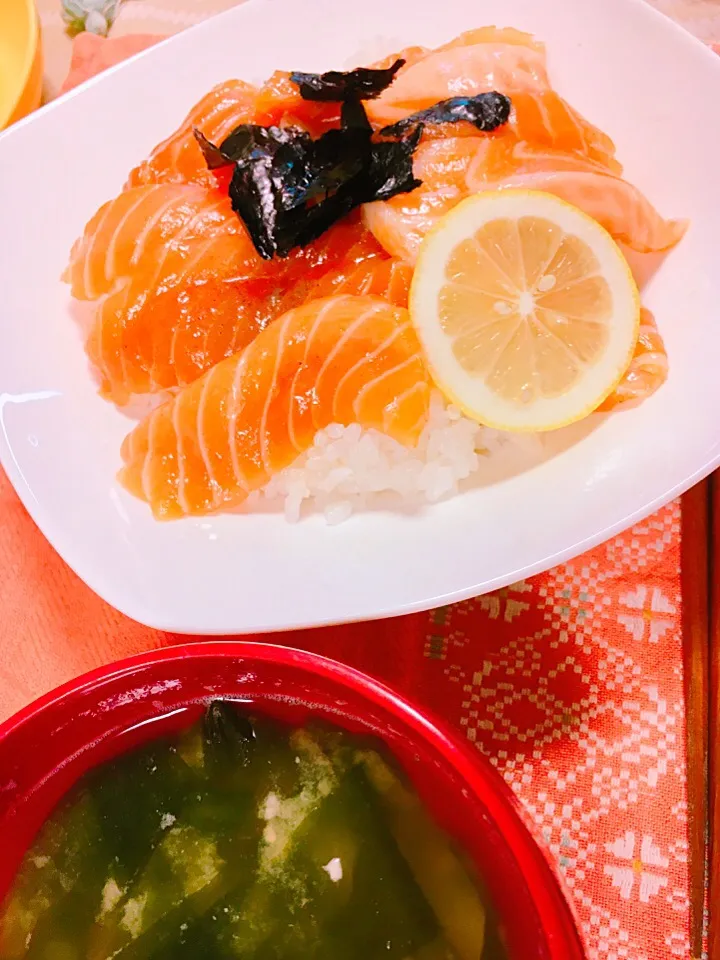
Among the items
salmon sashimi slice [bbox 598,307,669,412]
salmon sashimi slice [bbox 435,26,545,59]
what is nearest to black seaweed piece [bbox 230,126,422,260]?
salmon sashimi slice [bbox 435,26,545,59]

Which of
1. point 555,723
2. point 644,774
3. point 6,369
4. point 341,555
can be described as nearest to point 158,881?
point 341,555

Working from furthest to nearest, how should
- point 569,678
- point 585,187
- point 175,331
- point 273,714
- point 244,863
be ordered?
point 175,331 → point 585,187 → point 569,678 → point 273,714 → point 244,863

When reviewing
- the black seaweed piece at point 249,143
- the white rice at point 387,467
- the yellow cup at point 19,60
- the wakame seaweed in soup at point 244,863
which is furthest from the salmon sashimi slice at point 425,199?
the yellow cup at point 19,60

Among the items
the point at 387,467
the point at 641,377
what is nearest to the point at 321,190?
the point at 387,467

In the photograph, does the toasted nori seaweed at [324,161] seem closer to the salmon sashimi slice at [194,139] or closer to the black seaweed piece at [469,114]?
the black seaweed piece at [469,114]

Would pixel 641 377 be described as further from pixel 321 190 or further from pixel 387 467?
pixel 321 190

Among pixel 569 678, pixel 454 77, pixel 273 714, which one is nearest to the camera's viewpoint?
pixel 273 714

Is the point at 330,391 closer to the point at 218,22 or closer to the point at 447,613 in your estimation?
the point at 447,613
